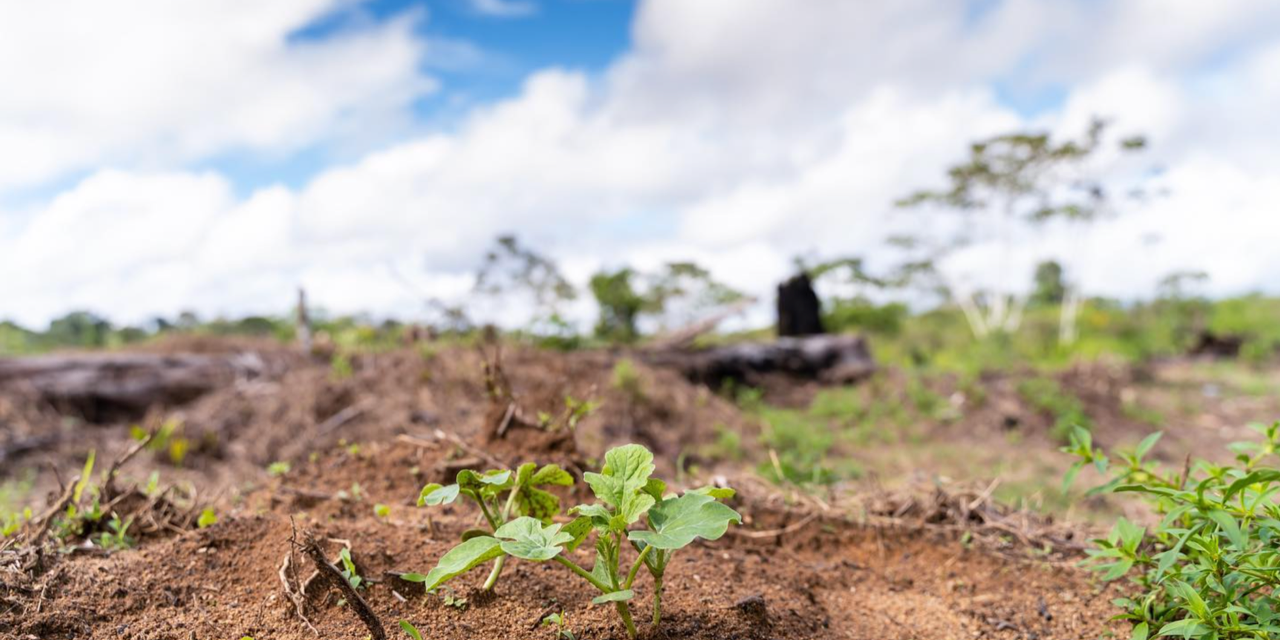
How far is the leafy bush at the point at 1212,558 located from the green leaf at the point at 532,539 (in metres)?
1.33

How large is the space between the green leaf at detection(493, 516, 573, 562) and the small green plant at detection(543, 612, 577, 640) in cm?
24

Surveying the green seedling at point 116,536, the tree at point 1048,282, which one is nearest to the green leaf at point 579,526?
the green seedling at point 116,536

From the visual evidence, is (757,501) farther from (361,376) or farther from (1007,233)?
(1007,233)

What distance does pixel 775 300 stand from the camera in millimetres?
12359

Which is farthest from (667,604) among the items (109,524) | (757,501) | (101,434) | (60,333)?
(60,333)

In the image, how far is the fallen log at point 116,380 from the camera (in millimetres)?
8188

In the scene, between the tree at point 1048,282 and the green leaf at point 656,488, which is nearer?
the green leaf at point 656,488

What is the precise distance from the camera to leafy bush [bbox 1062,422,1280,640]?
1724 mm

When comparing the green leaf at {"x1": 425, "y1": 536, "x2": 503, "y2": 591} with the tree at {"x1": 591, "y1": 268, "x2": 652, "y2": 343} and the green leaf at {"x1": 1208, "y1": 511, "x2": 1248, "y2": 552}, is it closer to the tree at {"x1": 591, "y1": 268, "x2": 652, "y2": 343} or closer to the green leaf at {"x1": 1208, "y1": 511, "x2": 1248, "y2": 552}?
the green leaf at {"x1": 1208, "y1": 511, "x2": 1248, "y2": 552}

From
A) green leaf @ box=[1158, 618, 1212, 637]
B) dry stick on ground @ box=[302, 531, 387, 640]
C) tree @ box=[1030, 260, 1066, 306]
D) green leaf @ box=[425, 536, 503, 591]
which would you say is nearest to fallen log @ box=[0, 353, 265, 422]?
dry stick on ground @ box=[302, 531, 387, 640]

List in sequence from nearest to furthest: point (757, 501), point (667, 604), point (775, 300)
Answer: point (667, 604) < point (757, 501) < point (775, 300)

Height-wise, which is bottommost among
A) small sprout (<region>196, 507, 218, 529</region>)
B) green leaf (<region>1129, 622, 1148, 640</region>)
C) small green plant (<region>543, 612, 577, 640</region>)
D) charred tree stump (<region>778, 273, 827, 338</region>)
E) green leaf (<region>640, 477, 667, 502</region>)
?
green leaf (<region>1129, 622, 1148, 640</region>)

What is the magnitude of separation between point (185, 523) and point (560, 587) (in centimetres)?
134

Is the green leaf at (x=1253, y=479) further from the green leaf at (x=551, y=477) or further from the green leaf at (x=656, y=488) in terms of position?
the green leaf at (x=551, y=477)
